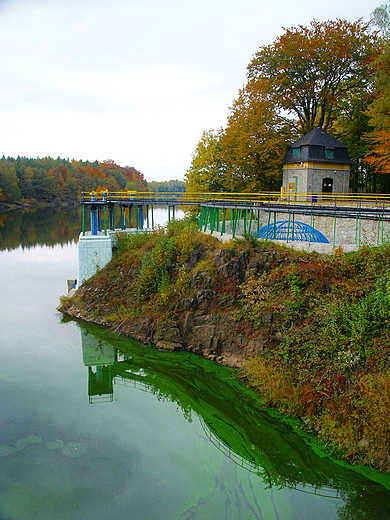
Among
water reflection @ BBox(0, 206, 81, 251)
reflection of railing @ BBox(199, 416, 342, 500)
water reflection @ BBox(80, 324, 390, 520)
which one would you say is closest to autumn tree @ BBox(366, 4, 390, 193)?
water reflection @ BBox(80, 324, 390, 520)

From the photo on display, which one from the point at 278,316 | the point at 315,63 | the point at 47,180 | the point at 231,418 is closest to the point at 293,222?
the point at 278,316

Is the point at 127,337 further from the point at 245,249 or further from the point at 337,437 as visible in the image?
the point at 337,437

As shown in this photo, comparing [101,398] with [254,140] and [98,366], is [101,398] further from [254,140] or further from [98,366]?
[254,140]

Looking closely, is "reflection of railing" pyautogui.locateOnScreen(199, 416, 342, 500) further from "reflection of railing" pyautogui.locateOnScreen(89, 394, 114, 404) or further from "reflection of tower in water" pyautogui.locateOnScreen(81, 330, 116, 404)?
"reflection of tower in water" pyautogui.locateOnScreen(81, 330, 116, 404)

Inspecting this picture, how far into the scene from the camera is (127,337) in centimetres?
2253

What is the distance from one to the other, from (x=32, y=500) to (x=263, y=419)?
7447mm

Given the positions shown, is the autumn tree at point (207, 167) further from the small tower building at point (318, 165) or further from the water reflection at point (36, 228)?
the water reflection at point (36, 228)

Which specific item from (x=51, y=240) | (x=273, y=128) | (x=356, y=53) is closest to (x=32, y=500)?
(x=273, y=128)

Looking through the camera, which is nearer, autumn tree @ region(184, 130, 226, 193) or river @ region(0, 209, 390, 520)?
river @ region(0, 209, 390, 520)

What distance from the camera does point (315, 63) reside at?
34500mm

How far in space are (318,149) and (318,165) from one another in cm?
108

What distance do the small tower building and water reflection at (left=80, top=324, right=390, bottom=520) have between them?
16336 mm

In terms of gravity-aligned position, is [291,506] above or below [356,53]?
below

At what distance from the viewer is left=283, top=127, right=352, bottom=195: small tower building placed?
31000 millimetres
